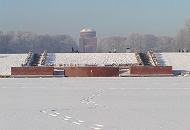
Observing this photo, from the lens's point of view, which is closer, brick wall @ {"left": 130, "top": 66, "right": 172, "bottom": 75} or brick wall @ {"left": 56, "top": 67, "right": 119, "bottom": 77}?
brick wall @ {"left": 56, "top": 67, "right": 119, "bottom": 77}

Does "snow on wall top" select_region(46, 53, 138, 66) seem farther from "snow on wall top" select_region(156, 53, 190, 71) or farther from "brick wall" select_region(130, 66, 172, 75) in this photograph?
"brick wall" select_region(130, 66, 172, 75)

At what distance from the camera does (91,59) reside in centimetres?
4219

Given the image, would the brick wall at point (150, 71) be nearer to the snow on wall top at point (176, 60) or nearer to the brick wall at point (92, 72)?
the brick wall at point (92, 72)

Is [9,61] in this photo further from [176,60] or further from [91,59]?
[176,60]

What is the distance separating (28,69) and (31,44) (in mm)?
70008

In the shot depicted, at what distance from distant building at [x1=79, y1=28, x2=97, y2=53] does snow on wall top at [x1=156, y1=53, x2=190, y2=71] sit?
81928 mm

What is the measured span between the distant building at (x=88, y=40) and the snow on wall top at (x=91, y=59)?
8012cm

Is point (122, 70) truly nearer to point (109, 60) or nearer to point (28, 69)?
point (28, 69)

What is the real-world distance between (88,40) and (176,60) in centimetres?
8631

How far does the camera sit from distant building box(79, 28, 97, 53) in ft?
412
